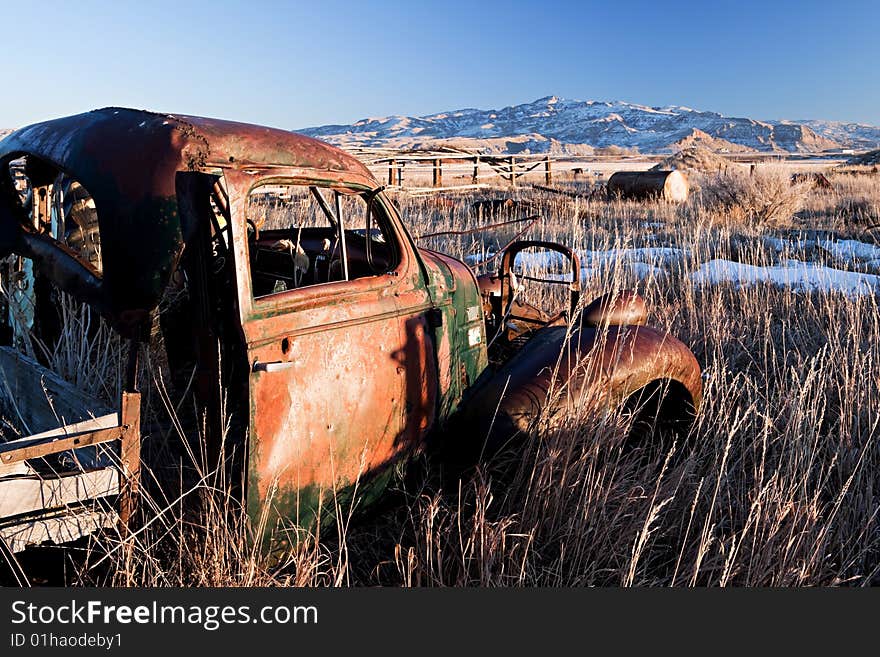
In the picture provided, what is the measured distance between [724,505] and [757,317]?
3.07 m

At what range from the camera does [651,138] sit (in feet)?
410

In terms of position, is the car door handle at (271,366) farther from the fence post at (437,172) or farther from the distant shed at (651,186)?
the fence post at (437,172)

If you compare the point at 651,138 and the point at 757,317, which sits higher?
the point at 651,138

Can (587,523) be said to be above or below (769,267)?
below

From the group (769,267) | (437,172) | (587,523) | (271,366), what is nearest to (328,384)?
(271,366)

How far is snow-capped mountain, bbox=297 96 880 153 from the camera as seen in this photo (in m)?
112

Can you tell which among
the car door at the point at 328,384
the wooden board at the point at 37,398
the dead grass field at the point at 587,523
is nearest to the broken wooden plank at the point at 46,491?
the dead grass field at the point at 587,523

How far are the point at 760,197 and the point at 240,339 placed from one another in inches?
507

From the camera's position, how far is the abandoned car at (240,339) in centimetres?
211

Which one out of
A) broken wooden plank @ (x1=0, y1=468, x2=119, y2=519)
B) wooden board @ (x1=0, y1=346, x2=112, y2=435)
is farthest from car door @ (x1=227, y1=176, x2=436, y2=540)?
wooden board @ (x1=0, y1=346, x2=112, y2=435)

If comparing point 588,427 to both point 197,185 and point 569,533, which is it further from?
point 197,185

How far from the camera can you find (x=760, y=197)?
1277 centimetres

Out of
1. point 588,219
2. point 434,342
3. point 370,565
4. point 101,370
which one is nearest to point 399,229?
point 434,342

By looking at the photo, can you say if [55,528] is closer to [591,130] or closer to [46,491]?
[46,491]
